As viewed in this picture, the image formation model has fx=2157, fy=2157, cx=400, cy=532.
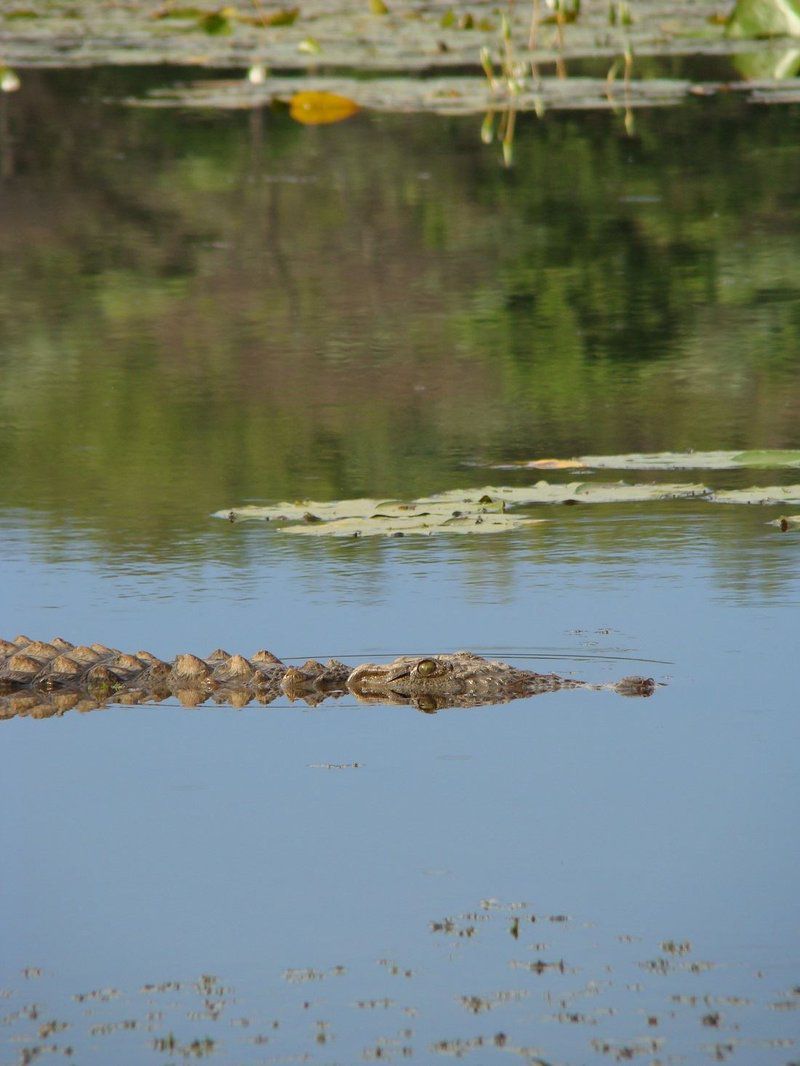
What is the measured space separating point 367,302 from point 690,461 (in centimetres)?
383

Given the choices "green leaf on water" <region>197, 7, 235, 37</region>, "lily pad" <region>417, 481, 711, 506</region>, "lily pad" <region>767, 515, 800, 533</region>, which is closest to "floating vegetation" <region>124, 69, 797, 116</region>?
"green leaf on water" <region>197, 7, 235, 37</region>

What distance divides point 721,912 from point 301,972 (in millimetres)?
707

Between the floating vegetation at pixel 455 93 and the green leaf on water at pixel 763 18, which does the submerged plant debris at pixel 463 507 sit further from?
the floating vegetation at pixel 455 93

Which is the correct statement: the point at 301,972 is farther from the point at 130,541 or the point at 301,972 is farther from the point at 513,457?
the point at 513,457

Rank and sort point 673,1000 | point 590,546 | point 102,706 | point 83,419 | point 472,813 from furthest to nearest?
point 83,419
point 590,546
point 102,706
point 472,813
point 673,1000

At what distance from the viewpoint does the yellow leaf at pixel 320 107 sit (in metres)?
14.8

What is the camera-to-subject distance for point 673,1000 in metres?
3.25

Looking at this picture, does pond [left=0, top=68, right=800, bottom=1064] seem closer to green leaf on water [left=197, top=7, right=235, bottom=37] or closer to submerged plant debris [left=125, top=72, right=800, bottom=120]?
submerged plant debris [left=125, top=72, right=800, bottom=120]

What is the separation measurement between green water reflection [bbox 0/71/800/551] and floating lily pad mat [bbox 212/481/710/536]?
0.31m

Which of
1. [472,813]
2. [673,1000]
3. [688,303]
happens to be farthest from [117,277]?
[673,1000]

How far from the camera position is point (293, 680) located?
4941mm

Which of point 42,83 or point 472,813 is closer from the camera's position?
point 472,813

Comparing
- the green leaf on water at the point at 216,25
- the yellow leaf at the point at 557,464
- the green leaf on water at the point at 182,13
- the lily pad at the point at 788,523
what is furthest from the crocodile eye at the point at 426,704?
the green leaf on water at the point at 182,13

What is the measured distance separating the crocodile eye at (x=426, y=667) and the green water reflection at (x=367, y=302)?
59.7 inches
